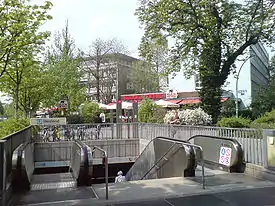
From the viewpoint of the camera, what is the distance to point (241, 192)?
6.80 meters

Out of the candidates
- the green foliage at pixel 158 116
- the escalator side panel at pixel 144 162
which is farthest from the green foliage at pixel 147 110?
the escalator side panel at pixel 144 162

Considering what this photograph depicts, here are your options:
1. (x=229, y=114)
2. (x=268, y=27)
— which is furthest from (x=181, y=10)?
(x=229, y=114)

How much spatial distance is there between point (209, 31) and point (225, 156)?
12211mm

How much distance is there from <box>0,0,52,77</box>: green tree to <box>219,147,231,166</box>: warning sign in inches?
424

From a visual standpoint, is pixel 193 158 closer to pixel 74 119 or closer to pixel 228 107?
pixel 228 107

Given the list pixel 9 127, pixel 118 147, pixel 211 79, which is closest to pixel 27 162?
pixel 9 127

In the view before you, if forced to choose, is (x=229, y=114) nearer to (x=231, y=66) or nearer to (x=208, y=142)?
(x=231, y=66)

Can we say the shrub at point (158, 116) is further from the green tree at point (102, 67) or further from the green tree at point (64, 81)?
the green tree at point (102, 67)

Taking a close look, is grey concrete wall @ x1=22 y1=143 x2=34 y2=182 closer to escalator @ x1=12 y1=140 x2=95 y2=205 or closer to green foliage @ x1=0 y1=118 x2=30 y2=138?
escalator @ x1=12 y1=140 x2=95 y2=205

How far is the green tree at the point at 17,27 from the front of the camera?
1439 centimetres

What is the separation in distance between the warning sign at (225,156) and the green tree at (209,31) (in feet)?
37.6

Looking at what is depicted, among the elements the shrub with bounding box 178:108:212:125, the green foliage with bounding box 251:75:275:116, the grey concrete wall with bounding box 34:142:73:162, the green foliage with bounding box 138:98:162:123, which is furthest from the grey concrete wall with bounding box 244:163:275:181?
the green foliage with bounding box 251:75:275:116

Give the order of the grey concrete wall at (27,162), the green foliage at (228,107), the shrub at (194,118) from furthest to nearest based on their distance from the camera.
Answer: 1. the green foliage at (228,107)
2. the shrub at (194,118)
3. the grey concrete wall at (27,162)

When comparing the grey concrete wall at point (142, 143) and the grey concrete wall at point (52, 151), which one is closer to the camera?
the grey concrete wall at point (52, 151)
